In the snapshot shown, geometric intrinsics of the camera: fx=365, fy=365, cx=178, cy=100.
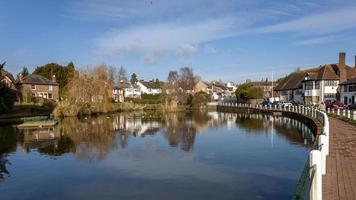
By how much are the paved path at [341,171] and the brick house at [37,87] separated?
6557 centimetres

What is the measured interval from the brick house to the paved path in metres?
65.6

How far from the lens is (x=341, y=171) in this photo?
12023mm

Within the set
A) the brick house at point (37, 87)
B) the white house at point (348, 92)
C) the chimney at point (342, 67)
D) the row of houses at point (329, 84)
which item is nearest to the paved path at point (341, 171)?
the white house at point (348, 92)

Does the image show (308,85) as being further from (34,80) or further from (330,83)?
(34,80)

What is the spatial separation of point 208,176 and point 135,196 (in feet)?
14.2

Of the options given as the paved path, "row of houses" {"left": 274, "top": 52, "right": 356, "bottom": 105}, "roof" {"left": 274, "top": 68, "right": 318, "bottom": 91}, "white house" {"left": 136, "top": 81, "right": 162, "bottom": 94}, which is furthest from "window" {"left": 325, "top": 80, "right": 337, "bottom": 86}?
"white house" {"left": 136, "top": 81, "right": 162, "bottom": 94}

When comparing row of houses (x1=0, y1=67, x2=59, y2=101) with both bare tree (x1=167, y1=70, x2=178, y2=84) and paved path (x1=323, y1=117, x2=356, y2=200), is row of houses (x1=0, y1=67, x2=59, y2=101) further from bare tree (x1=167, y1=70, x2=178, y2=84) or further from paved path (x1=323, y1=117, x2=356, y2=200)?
paved path (x1=323, y1=117, x2=356, y2=200)

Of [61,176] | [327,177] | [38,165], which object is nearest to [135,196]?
[61,176]

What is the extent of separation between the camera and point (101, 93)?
214ft

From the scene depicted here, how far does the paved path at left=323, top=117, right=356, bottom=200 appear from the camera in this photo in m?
9.43

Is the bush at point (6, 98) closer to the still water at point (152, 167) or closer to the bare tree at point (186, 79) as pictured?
the still water at point (152, 167)

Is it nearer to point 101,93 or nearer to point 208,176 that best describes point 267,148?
point 208,176

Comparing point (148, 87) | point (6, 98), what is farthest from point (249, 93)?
point (6, 98)

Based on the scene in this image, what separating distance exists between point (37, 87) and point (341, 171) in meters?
74.1
